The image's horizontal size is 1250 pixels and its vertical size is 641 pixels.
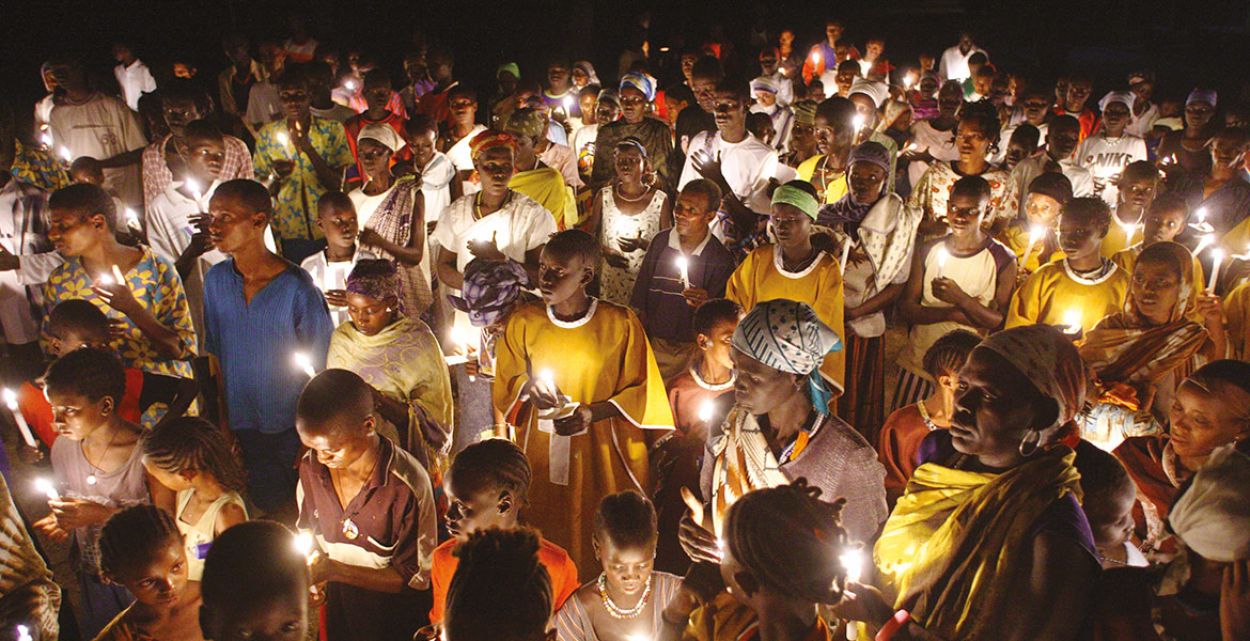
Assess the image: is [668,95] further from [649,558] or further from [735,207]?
[649,558]

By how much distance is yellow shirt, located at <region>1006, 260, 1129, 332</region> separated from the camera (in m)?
4.90

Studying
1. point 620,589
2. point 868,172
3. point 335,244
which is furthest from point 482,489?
point 868,172

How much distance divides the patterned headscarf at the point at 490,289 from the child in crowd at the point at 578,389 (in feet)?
0.47

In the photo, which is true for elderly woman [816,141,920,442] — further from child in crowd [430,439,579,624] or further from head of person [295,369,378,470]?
head of person [295,369,378,470]

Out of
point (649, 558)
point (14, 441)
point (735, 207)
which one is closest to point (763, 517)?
point (649, 558)

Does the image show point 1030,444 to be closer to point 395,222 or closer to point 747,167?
point 395,222

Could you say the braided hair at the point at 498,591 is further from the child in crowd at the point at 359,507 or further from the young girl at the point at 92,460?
the young girl at the point at 92,460

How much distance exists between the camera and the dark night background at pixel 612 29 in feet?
45.4

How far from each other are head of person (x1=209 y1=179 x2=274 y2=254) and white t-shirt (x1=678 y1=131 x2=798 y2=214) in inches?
128

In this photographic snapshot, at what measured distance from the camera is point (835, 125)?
666 cm

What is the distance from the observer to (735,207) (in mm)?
6289

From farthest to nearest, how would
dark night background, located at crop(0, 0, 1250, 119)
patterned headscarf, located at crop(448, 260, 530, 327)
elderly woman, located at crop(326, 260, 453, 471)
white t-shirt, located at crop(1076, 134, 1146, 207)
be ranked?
dark night background, located at crop(0, 0, 1250, 119)
white t-shirt, located at crop(1076, 134, 1146, 207)
patterned headscarf, located at crop(448, 260, 530, 327)
elderly woman, located at crop(326, 260, 453, 471)

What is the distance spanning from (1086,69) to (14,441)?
67.0ft

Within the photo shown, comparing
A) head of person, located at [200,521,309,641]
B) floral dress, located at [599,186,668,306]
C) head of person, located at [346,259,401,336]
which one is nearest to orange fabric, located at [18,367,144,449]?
head of person, located at [346,259,401,336]
